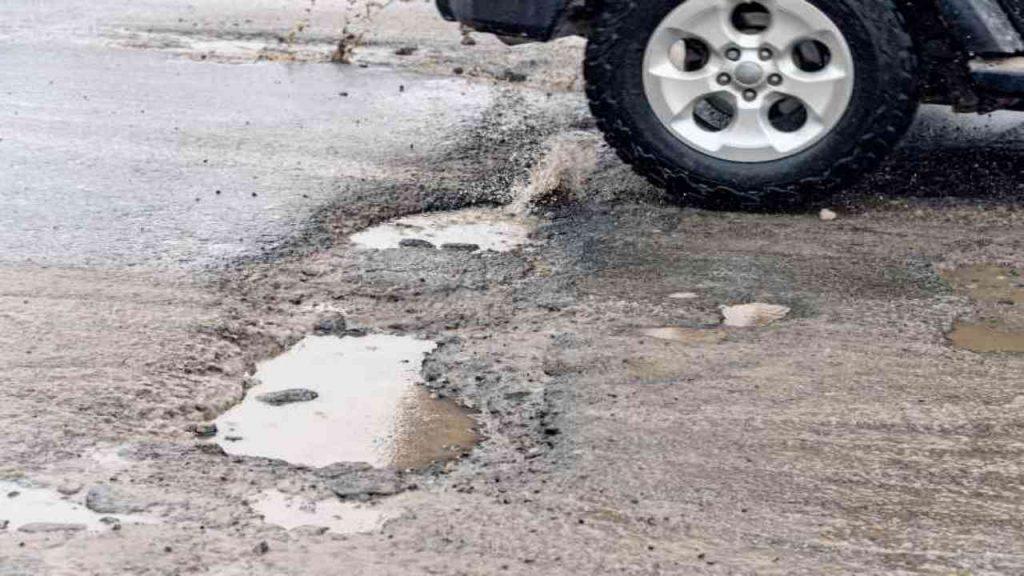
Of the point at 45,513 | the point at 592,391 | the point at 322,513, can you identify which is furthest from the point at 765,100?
the point at 45,513

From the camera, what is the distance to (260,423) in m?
3.72

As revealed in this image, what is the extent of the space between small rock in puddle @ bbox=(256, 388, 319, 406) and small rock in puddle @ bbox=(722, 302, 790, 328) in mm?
1223

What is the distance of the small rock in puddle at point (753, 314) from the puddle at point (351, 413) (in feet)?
2.91

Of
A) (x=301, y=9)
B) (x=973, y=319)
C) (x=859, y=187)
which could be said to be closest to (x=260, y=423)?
(x=973, y=319)

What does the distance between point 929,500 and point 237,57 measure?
19.2 feet

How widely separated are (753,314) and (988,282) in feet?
2.70

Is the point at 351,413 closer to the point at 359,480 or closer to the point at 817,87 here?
the point at 359,480

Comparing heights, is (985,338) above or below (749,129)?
below

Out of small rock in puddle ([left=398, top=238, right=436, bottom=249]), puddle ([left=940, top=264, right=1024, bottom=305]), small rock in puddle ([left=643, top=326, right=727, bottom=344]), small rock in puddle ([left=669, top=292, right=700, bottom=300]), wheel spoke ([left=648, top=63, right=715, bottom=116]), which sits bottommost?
small rock in puddle ([left=398, top=238, right=436, bottom=249])

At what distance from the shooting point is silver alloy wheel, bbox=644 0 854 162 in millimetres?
5160

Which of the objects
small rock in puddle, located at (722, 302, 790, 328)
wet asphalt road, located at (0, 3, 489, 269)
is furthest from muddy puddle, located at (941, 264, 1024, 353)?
wet asphalt road, located at (0, 3, 489, 269)

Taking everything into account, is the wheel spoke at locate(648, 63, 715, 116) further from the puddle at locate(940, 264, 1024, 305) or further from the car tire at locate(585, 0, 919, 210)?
the puddle at locate(940, 264, 1024, 305)

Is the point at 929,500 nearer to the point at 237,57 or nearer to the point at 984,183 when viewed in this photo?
the point at 984,183

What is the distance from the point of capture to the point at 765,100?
17.2 feet
